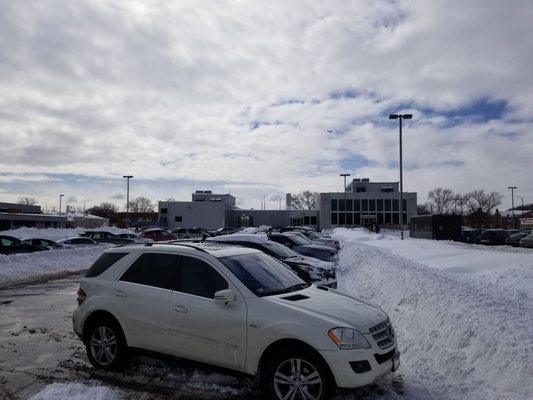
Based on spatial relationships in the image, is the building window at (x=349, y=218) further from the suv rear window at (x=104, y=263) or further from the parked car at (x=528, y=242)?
the suv rear window at (x=104, y=263)

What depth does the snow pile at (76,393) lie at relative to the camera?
16.6ft

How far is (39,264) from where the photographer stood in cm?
2022

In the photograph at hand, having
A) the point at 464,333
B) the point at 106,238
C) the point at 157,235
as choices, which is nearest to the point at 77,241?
the point at 106,238

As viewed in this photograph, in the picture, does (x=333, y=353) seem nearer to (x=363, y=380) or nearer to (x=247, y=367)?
(x=363, y=380)

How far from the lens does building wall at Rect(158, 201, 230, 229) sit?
10362 cm

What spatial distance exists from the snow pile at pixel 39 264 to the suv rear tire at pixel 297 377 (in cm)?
1374

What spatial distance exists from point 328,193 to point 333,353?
10070 centimetres

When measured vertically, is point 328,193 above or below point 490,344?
above

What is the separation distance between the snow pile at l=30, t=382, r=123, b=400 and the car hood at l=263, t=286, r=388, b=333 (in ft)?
6.45

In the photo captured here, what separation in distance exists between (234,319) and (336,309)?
45.0 inches

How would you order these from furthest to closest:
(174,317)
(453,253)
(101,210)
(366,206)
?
1. (101,210)
2. (366,206)
3. (453,253)
4. (174,317)

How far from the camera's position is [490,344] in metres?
6.14

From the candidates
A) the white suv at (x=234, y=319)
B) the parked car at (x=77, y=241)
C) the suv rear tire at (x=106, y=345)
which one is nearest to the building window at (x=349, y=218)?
the parked car at (x=77, y=241)

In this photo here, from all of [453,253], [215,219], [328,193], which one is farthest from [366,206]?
[453,253]
